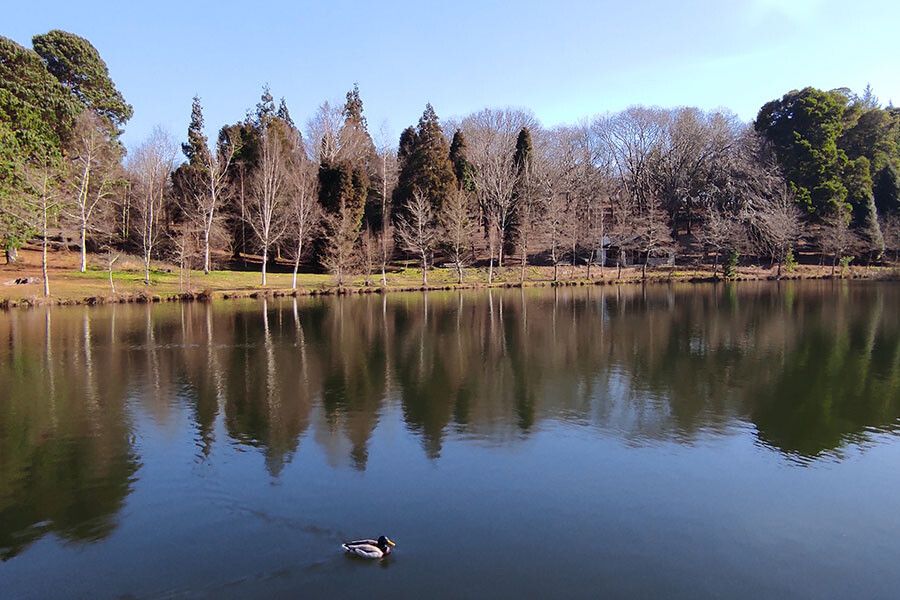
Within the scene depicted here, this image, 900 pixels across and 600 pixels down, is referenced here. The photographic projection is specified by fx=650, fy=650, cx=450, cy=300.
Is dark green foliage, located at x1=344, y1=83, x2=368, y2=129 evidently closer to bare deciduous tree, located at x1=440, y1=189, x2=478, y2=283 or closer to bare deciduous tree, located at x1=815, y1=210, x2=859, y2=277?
bare deciduous tree, located at x1=440, y1=189, x2=478, y2=283

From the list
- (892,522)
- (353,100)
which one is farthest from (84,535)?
(353,100)

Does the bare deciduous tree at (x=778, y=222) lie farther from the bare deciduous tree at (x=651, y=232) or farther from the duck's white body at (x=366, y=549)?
the duck's white body at (x=366, y=549)

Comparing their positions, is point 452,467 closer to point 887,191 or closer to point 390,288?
point 390,288

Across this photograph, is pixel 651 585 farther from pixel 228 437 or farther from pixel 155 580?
pixel 228 437

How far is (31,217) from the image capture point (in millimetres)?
37500

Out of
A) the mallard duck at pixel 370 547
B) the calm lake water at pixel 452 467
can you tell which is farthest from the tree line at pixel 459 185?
the mallard duck at pixel 370 547

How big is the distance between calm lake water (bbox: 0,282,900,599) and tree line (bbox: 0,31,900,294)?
Answer: 91.1 feet

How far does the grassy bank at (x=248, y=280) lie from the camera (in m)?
39.4

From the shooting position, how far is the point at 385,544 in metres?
8.12

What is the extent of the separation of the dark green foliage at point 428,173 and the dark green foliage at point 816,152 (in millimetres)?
33887

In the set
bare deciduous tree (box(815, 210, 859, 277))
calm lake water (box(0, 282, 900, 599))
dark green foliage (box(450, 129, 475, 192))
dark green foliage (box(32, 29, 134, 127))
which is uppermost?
dark green foliage (box(32, 29, 134, 127))

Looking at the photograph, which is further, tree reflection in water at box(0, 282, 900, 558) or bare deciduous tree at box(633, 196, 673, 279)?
bare deciduous tree at box(633, 196, 673, 279)

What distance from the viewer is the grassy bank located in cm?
3938

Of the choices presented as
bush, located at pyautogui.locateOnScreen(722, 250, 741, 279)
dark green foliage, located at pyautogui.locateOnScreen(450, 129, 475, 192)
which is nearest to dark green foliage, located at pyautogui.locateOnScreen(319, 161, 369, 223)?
dark green foliage, located at pyautogui.locateOnScreen(450, 129, 475, 192)
